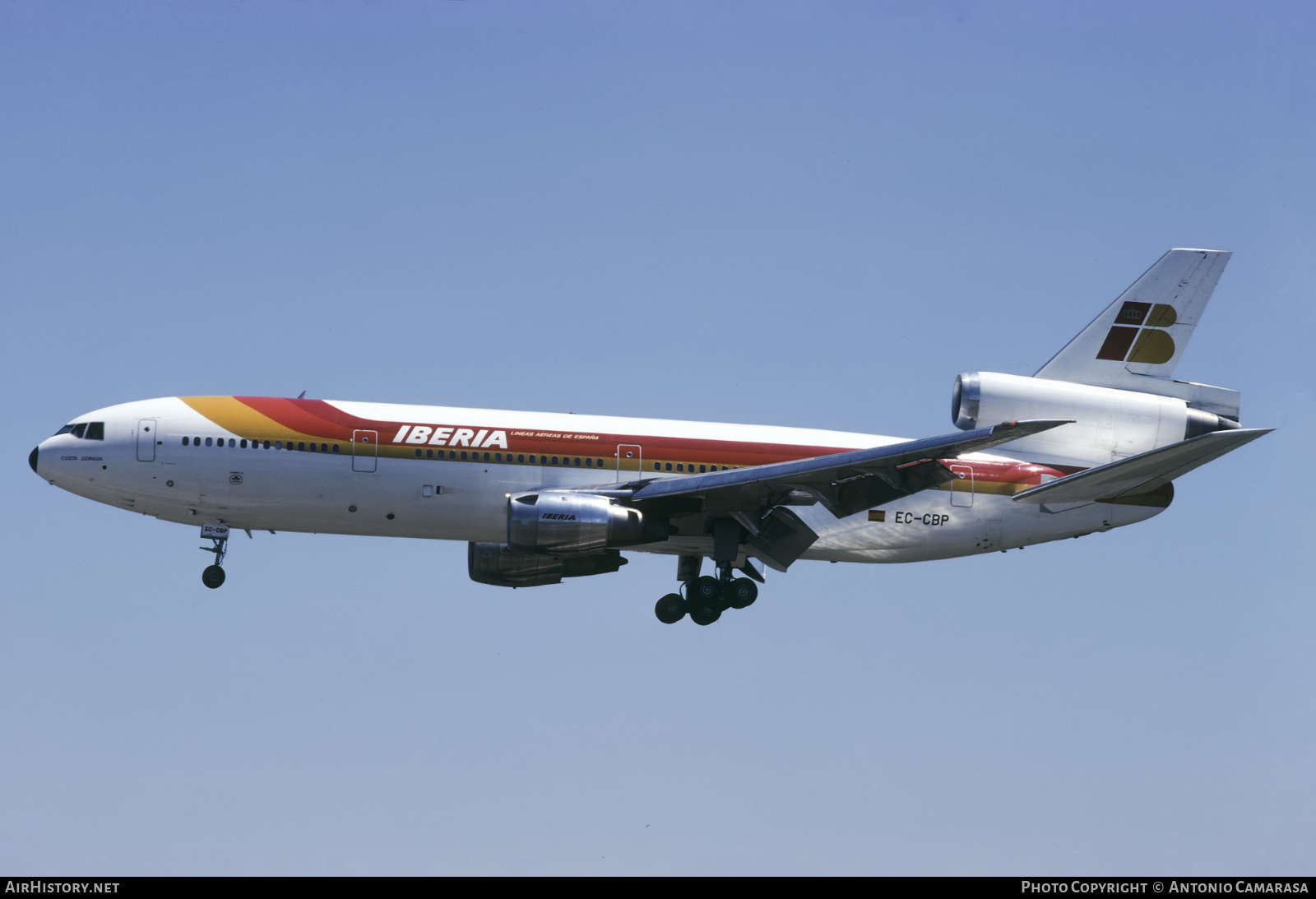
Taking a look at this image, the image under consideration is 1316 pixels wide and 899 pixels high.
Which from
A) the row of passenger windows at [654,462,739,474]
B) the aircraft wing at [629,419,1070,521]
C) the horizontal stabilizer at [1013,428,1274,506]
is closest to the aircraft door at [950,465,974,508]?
the horizontal stabilizer at [1013,428,1274,506]

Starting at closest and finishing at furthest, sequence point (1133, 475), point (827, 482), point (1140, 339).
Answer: point (827, 482), point (1133, 475), point (1140, 339)

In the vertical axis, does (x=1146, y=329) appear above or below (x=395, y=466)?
above

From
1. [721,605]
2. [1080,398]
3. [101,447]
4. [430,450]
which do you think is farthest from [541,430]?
[1080,398]

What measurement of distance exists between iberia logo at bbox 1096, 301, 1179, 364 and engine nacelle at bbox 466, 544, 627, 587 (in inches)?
597

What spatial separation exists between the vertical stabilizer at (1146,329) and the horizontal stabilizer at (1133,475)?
3818mm

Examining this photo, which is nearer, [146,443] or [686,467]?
[146,443]

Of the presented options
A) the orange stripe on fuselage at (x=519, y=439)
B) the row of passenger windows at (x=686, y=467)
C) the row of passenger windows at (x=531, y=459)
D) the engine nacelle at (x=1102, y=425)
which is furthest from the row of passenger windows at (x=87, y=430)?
the engine nacelle at (x=1102, y=425)

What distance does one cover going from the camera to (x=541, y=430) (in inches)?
1607

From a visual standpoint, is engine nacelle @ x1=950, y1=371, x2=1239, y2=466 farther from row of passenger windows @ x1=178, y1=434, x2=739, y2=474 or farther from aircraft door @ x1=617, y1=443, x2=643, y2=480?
row of passenger windows @ x1=178, y1=434, x2=739, y2=474

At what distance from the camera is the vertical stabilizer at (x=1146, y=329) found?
146 feet

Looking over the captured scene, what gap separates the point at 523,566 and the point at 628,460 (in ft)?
17.0

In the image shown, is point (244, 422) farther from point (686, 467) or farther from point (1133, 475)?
point (1133, 475)

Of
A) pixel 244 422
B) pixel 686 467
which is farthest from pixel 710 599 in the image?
pixel 244 422

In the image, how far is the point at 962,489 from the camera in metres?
42.3
